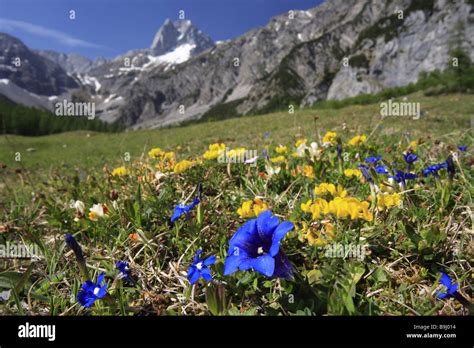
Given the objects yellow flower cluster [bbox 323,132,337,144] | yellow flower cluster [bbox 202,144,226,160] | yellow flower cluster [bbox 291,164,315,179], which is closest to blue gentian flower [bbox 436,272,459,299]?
yellow flower cluster [bbox 291,164,315,179]

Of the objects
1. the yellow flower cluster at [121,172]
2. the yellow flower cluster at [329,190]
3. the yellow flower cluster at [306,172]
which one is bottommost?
the yellow flower cluster at [329,190]

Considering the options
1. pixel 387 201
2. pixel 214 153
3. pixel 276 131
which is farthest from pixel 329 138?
pixel 276 131

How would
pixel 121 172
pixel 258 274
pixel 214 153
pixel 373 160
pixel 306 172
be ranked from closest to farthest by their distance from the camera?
pixel 258 274, pixel 373 160, pixel 306 172, pixel 214 153, pixel 121 172

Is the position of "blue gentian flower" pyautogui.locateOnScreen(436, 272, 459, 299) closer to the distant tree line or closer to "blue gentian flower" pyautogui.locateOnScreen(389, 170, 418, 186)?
"blue gentian flower" pyautogui.locateOnScreen(389, 170, 418, 186)

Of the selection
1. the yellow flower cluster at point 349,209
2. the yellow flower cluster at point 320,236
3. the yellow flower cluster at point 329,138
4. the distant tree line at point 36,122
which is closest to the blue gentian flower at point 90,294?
the yellow flower cluster at point 320,236

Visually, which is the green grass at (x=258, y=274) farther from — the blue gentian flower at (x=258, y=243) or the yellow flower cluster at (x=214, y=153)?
the yellow flower cluster at (x=214, y=153)

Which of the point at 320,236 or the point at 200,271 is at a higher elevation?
the point at 320,236

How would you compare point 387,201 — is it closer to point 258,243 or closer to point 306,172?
point 258,243

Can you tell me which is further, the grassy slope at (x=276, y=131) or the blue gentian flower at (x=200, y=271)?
the grassy slope at (x=276, y=131)

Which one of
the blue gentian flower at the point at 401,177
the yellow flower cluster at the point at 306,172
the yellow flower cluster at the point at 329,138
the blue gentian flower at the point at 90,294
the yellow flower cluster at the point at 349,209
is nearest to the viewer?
the blue gentian flower at the point at 90,294

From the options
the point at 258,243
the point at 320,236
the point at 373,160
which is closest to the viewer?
the point at 258,243

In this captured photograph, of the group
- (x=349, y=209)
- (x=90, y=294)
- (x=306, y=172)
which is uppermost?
(x=306, y=172)
